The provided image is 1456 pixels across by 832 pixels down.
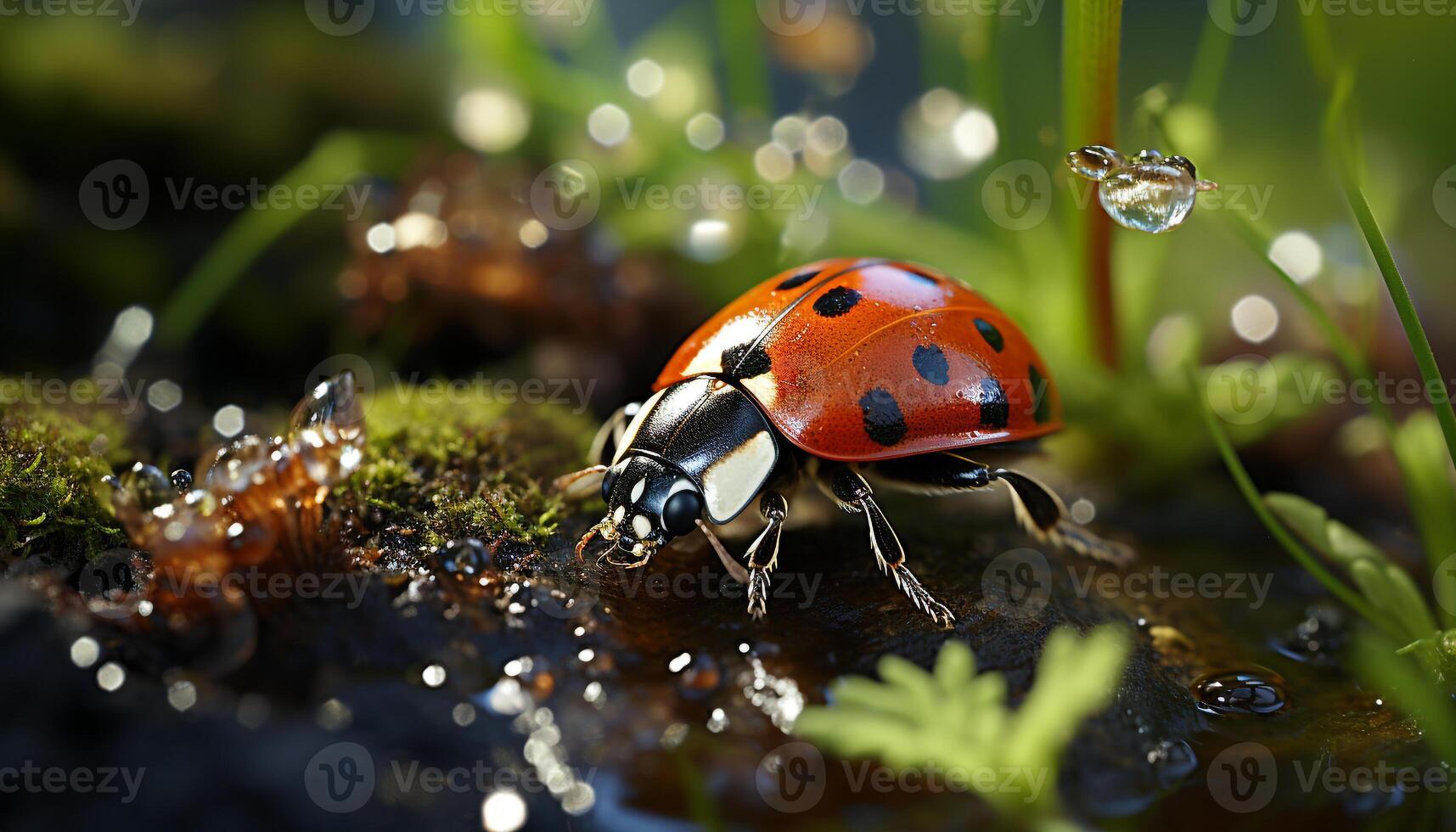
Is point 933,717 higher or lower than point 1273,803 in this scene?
higher

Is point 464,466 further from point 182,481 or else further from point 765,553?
point 765,553

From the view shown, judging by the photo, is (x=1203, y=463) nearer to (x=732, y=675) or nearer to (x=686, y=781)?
(x=732, y=675)

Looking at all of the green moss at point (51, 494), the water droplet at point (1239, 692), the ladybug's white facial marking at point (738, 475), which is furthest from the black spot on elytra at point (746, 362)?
the green moss at point (51, 494)

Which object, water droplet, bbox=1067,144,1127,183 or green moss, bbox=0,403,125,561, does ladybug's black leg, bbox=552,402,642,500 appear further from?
water droplet, bbox=1067,144,1127,183

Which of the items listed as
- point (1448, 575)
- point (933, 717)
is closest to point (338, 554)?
point (933, 717)

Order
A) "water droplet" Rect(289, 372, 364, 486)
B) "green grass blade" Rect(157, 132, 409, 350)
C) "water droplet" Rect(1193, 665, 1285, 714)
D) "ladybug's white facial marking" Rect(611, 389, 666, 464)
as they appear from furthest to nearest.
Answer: "green grass blade" Rect(157, 132, 409, 350) → "ladybug's white facial marking" Rect(611, 389, 666, 464) → "water droplet" Rect(1193, 665, 1285, 714) → "water droplet" Rect(289, 372, 364, 486)

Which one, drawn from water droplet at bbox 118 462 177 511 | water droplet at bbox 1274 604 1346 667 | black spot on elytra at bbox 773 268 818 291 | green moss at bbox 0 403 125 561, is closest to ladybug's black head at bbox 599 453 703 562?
black spot on elytra at bbox 773 268 818 291
